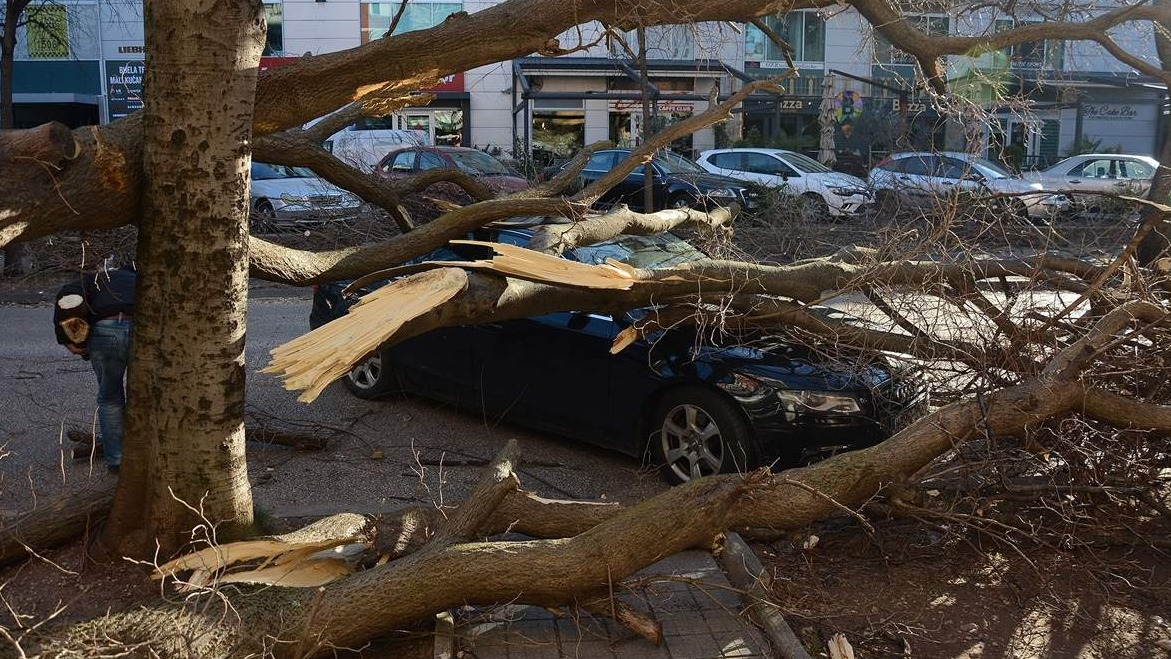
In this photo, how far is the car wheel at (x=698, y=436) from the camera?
6.24 m

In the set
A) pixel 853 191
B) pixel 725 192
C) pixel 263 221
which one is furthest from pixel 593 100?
pixel 263 221

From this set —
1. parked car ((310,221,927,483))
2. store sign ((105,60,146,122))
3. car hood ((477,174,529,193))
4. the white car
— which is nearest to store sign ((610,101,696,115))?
the white car

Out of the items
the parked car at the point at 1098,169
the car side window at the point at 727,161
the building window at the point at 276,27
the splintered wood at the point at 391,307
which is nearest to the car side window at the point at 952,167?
the splintered wood at the point at 391,307

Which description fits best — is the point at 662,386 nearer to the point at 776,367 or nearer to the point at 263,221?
the point at 776,367

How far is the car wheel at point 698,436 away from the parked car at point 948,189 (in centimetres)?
182

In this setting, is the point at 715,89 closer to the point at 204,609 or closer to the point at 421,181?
the point at 421,181

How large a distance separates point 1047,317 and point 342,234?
27.5ft

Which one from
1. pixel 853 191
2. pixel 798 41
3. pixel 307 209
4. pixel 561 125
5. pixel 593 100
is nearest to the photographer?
pixel 307 209

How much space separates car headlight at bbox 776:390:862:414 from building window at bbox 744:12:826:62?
96.0ft

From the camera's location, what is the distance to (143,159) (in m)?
4.58

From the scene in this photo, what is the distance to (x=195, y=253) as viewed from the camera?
4.54 m

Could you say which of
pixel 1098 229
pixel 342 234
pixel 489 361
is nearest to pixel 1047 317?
pixel 1098 229

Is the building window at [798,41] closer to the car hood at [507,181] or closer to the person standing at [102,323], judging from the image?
the car hood at [507,181]

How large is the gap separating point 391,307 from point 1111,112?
35.5 metres
